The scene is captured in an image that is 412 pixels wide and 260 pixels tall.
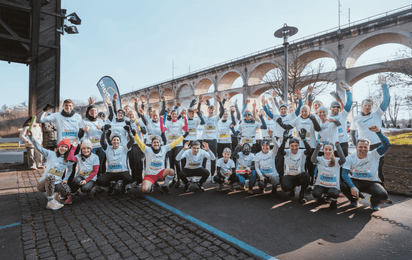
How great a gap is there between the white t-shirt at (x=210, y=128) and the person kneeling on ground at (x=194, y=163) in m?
1.33

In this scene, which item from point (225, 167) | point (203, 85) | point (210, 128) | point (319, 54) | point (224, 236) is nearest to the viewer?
point (224, 236)

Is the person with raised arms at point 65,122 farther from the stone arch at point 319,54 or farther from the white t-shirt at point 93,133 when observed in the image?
the stone arch at point 319,54

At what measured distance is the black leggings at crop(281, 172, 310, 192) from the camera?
4.72 meters

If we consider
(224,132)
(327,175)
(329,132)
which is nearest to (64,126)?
(224,132)

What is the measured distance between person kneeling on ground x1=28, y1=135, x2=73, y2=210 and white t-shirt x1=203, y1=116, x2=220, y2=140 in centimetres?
403

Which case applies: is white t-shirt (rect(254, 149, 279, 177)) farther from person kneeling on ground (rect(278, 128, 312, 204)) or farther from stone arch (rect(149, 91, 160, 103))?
stone arch (rect(149, 91, 160, 103))

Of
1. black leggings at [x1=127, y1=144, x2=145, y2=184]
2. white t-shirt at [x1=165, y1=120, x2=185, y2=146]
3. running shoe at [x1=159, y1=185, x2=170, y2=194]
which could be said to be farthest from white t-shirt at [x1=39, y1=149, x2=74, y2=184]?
white t-shirt at [x1=165, y1=120, x2=185, y2=146]

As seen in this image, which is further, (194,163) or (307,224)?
(194,163)

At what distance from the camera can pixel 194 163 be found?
5730 millimetres

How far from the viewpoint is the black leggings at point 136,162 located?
6.03 m

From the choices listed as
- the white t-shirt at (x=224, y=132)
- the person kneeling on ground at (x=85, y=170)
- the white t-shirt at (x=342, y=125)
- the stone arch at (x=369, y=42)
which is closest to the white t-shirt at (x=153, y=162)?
the person kneeling on ground at (x=85, y=170)

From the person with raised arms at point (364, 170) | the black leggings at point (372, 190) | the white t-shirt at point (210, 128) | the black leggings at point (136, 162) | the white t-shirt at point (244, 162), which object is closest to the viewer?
the black leggings at point (372, 190)

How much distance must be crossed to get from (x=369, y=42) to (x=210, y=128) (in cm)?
2396

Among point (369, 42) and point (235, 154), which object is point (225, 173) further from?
point (369, 42)
